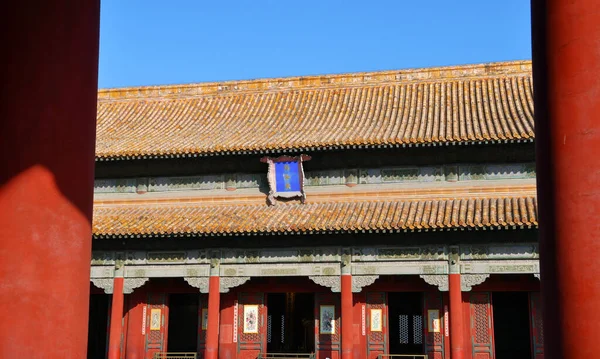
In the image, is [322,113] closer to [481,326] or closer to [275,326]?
[275,326]

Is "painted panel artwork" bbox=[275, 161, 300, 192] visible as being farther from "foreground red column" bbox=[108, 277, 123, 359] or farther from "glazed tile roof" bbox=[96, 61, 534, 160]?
"foreground red column" bbox=[108, 277, 123, 359]

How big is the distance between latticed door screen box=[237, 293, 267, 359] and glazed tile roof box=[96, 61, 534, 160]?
4.30 meters

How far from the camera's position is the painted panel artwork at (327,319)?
70.2 feet

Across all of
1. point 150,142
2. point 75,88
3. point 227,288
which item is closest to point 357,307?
point 227,288

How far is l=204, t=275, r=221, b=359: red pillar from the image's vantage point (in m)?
20.6

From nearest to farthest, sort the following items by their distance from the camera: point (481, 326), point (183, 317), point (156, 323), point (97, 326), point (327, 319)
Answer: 1. point (481, 326)
2. point (327, 319)
3. point (156, 323)
4. point (183, 317)
5. point (97, 326)

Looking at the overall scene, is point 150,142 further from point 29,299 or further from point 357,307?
point 29,299

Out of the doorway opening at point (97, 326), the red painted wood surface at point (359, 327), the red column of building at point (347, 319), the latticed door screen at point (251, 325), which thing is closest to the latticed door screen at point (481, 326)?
the red painted wood surface at point (359, 327)

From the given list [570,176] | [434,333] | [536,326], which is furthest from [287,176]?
[570,176]

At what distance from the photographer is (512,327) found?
21.8m

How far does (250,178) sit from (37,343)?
18245 millimetres

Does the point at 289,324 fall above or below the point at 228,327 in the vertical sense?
above

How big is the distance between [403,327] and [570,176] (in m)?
18.5

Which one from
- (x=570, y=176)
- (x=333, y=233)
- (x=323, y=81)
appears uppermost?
(x=323, y=81)
